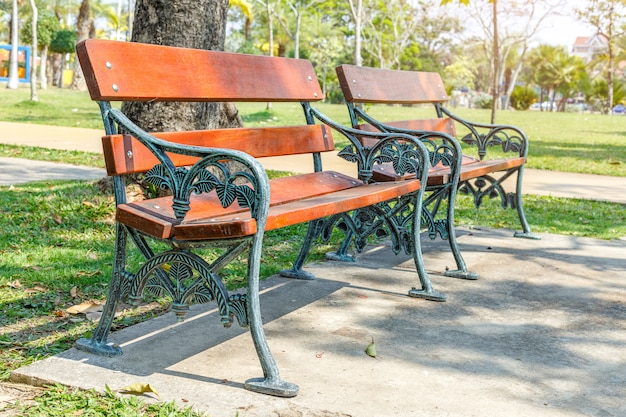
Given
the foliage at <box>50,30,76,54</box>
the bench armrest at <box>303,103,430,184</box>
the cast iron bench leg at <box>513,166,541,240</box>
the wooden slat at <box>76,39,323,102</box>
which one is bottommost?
the cast iron bench leg at <box>513,166,541,240</box>

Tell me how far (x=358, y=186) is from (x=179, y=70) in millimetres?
1196

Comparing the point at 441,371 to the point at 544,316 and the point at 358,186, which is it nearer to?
the point at 544,316

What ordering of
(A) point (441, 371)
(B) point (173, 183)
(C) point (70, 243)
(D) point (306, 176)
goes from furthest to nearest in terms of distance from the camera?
1. (C) point (70, 243)
2. (D) point (306, 176)
3. (A) point (441, 371)
4. (B) point (173, 183)

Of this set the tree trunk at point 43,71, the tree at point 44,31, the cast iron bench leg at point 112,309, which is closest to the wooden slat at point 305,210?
the cast iron bench leg at point 112,309

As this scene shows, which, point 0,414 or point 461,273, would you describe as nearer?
point 0,414

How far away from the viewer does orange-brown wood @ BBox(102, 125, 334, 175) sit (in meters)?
3.02

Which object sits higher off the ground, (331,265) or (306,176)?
(306,176)

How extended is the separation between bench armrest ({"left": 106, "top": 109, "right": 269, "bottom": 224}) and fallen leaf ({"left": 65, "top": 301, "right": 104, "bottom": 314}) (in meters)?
1.06

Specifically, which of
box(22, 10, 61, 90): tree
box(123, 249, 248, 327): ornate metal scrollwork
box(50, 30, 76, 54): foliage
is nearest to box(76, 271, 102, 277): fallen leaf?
box(123, 249, 248, 327): ornate metal scrollwork

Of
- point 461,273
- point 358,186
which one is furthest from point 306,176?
point 461,273

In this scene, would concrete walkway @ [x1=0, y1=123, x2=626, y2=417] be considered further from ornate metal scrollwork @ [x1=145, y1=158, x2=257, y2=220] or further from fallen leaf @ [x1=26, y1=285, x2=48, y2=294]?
fallen leaf @ [x1=26, y1=285, x2=48, y2=294]

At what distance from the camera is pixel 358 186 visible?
4258 millimetres

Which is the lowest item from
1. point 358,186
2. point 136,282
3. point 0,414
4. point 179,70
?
point 0,414

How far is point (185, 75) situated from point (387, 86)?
2275 millimetres
